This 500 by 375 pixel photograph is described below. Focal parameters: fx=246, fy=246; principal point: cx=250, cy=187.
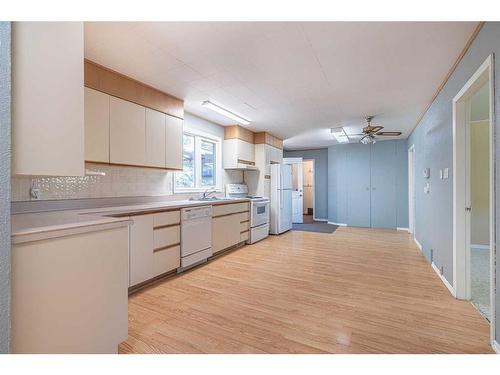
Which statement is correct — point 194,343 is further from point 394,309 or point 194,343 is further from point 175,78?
point 175,78

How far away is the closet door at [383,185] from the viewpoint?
655cm

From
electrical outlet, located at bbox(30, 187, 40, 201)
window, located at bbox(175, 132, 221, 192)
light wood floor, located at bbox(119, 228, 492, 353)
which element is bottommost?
light wood floor, located at bbox(119, 228, 492, 353)

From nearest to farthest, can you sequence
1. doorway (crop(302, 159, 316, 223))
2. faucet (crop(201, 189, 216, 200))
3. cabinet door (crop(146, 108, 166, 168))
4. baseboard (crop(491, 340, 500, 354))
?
baseboard (crop(491, 340, 500, 354)) < cabinet door (crop(146, 108, 166, 168)) < faucet (crop(201, 189, 216, 200)) < doorway (crop(302, 159, 316, 223))

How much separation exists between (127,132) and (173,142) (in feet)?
2.25

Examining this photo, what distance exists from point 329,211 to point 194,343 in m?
6.62

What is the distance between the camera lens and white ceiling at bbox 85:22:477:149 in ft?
6.29

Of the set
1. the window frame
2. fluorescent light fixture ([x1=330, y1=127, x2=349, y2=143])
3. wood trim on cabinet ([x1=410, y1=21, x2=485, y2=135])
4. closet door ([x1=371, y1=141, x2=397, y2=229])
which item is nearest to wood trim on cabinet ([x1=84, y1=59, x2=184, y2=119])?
the window frame

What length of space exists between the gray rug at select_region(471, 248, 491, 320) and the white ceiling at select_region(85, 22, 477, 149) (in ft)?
7.67

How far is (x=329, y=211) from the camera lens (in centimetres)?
769

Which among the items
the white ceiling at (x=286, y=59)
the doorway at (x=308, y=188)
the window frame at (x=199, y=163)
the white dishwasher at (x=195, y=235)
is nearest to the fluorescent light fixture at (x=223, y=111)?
the white ceiling at (x=286, y=59)

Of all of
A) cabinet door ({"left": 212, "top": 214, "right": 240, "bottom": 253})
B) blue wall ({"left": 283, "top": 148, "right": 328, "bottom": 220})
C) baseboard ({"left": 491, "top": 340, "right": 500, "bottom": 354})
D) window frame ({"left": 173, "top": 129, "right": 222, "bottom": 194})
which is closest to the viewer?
baseboard ({"left": 491, "top": 340, "right": 500, "bottom": 354})

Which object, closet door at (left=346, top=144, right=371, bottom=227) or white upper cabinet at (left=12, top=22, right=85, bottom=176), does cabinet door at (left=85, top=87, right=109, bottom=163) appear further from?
closet door at (left=346, top=144, right=371, bottom=227)

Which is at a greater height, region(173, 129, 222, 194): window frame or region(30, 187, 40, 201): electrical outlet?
region(173, 129, 222, 194): window frame
